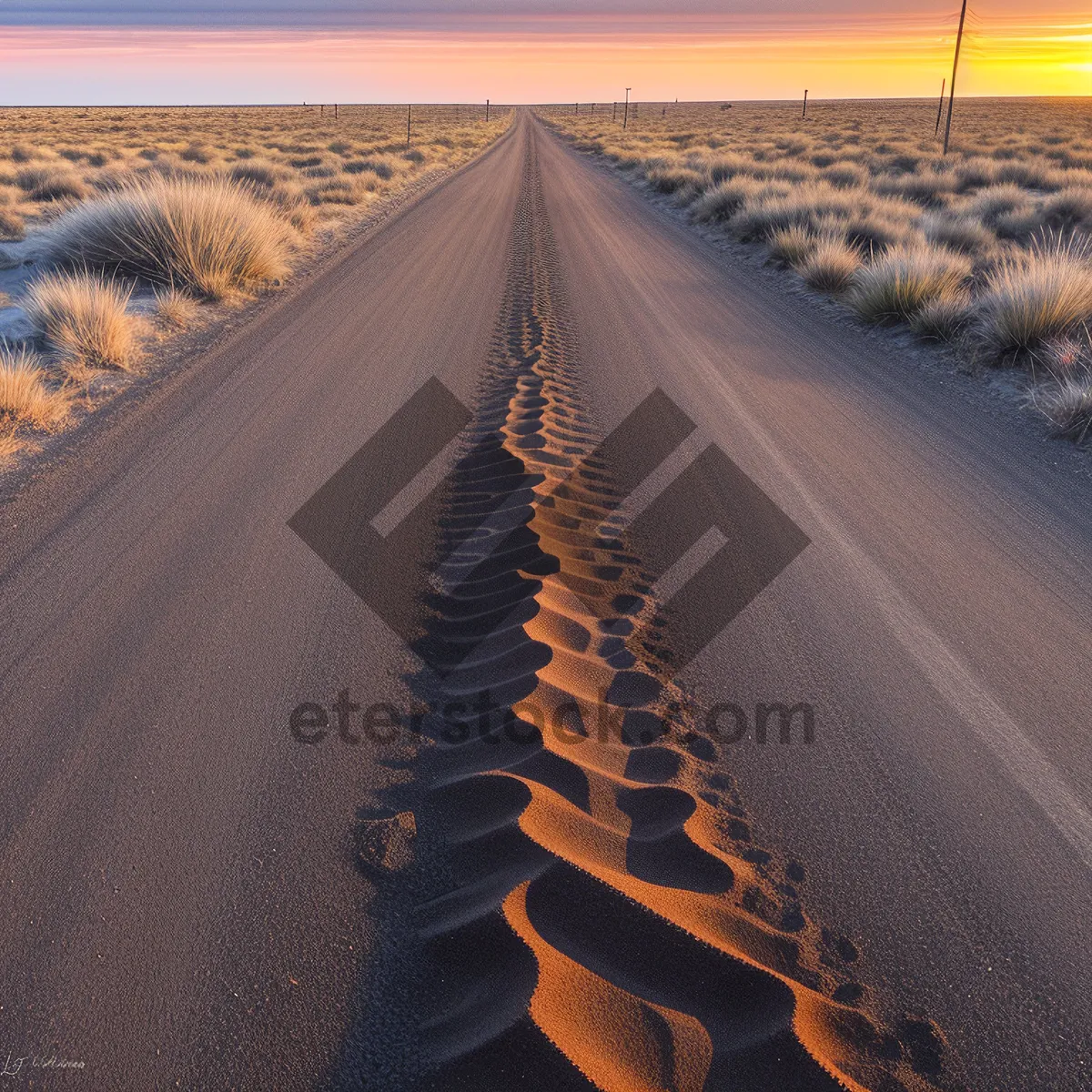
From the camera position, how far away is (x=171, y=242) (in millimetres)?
11211

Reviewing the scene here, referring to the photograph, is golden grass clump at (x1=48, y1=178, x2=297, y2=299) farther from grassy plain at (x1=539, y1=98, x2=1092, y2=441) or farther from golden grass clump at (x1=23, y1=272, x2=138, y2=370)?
grassy plain at (x1=539, y1=98, x2=1092, y2=441)

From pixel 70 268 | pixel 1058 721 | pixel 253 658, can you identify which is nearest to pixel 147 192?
pixel 70 268

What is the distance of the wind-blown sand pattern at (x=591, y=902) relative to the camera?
214 cm

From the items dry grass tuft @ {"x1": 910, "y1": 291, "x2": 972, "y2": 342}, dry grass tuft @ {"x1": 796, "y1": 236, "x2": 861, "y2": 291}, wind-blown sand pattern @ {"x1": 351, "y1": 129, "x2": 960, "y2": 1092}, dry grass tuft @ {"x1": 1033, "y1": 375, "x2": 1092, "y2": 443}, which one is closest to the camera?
wind-blown sand pattern @ {"x1": 351, "y1": 129, "x2": 960, "y2": 1092}

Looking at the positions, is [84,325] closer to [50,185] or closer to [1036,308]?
[1036,308]

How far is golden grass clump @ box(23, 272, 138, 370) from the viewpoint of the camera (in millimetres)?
8227

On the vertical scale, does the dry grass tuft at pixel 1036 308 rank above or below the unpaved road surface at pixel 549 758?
above

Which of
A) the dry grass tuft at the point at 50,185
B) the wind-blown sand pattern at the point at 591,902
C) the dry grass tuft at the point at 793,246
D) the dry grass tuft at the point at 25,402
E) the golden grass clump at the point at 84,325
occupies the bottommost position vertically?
the wind-blown sand pattern at the point at 591,902

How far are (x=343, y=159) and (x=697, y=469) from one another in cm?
3002

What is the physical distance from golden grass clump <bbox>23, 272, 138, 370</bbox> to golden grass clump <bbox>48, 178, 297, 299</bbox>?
2.06m

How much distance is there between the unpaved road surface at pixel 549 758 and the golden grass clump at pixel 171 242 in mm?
5049

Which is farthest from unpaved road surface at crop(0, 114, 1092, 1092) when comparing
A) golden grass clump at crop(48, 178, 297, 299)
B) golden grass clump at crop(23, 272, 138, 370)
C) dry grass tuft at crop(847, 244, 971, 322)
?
golden grass clump at crop(48, 178, 297, 299)

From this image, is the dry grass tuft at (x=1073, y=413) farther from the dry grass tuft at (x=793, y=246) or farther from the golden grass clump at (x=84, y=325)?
the golden grass clump at (x=84, y=325)

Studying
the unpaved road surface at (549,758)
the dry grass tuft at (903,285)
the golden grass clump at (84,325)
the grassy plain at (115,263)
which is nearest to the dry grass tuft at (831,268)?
the dry grass tuft at (903,285)
